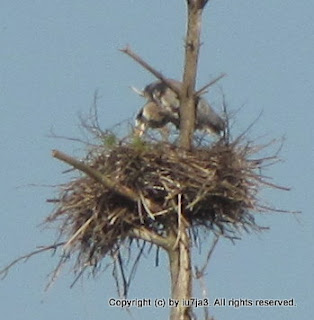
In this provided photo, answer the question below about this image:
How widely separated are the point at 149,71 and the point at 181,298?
141 cm

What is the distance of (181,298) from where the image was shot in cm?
858

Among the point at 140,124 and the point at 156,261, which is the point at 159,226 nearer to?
the point at 156,261

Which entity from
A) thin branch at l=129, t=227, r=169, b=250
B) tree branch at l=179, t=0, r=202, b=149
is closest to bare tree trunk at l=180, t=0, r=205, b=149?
tree branch at l=179, t=0, r=202, b=149

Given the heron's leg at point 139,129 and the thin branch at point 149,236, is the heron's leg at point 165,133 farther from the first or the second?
the thin branch at point 149,236

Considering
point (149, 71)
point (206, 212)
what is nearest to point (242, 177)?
point (206, 212)

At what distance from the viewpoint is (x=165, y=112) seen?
415 inches

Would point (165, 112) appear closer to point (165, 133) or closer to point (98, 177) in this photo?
point (165, 133)

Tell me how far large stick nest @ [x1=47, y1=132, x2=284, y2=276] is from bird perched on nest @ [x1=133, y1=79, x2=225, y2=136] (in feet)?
1.16

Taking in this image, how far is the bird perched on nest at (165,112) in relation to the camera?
9.63 meters

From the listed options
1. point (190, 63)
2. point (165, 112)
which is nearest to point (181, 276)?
point (190, 63)

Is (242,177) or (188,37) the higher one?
(188,37)

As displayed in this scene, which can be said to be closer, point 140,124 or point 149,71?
point 149,71

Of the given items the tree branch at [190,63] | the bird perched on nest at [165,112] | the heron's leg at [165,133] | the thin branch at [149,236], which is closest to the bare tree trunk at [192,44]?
the tree branch at [190,63]

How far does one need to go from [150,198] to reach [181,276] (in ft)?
1.94
